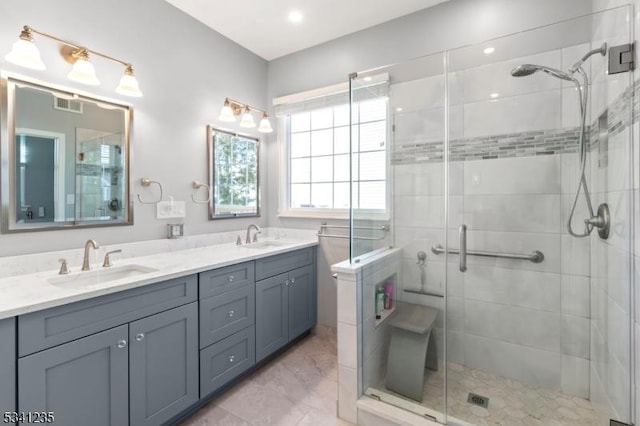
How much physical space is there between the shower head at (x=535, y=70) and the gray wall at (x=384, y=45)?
1.33 feet

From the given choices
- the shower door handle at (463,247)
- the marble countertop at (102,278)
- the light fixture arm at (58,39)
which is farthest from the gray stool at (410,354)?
the light fixture arm at (58,39)

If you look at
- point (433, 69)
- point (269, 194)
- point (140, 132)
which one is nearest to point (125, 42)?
point (140, 132)

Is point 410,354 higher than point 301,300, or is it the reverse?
point 301,300

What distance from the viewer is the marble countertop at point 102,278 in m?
1.19

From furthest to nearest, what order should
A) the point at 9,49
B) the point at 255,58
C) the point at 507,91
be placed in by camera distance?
the point at 255,58
the point at 507,91
the point at 9,49

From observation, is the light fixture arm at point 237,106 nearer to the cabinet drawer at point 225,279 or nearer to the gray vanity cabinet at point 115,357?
the cabinet drawer at point 225,279

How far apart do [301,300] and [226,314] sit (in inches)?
33.6

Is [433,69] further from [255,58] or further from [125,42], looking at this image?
[125,42]

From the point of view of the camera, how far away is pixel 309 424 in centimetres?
171

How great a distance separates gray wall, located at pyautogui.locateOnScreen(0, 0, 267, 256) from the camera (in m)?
1.68

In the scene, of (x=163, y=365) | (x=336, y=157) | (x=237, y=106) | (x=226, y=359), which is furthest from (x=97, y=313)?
(x=336, y=157)

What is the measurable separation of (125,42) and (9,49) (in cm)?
62

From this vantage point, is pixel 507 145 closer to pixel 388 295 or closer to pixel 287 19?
pixel 388 295

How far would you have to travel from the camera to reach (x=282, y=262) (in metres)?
2.45
